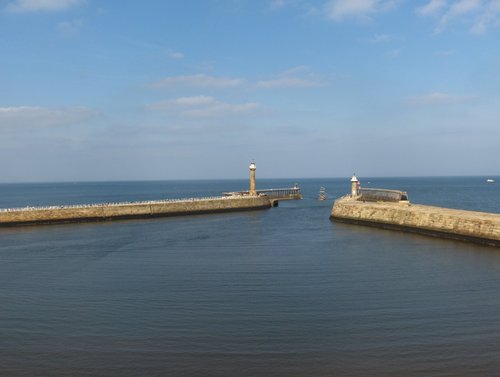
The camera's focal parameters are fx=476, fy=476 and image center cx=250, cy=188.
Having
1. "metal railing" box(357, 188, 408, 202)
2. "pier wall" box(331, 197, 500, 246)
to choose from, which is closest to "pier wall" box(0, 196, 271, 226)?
"metal railing" box(357, 188, 408, 202)

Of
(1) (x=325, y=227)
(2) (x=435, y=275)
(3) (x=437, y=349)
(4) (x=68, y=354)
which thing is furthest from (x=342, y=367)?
(1) (x=325, y=227)

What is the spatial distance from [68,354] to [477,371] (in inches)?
423

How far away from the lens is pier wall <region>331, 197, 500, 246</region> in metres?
32.1

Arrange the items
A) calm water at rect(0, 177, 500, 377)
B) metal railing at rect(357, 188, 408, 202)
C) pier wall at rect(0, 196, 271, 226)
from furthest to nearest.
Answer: metal railing at rect(357, 188, 408, 202) < pier wall at rect(0, 196, 271, 226) < calm water at rect(0, 177, 500, 377)

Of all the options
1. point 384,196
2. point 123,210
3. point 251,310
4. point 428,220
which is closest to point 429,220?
point 428,220

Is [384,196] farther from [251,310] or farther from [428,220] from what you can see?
[251,310]

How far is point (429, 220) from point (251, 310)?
25.2 m

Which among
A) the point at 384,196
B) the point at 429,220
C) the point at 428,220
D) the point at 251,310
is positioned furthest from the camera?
the point at 384,196

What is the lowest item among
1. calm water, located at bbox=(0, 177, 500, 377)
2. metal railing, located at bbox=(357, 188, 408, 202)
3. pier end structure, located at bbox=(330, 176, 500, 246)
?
calm water, located at bbox=(0, 177, 500, 377)

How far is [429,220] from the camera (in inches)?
1499

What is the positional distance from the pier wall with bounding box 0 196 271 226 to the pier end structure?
59.8ft

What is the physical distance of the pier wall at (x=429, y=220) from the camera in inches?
1262

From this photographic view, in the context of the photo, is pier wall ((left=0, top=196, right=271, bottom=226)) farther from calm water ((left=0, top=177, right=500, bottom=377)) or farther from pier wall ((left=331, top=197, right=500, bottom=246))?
pier wall ((left=331, top=197, right=500, bottom=246))

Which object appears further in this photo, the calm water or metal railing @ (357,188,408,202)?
metal railing @ (357,188,408,202)
